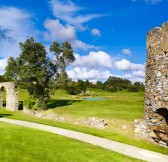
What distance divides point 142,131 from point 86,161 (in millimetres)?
7522

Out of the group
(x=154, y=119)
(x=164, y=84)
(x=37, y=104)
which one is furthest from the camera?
(x=37, y=104)

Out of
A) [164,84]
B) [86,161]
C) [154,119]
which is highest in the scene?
[164,84]

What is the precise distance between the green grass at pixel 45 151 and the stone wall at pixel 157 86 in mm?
4475

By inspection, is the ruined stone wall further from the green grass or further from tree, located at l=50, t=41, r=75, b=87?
tree, located at l=50, t=41, r=75, b=87

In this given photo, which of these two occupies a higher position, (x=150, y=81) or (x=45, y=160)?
(x=150, y=81)

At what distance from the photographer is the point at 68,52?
42.9 m

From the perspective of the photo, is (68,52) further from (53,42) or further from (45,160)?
(45,160)

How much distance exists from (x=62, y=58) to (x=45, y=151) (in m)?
31.0

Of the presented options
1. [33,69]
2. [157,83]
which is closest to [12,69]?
[33,69]

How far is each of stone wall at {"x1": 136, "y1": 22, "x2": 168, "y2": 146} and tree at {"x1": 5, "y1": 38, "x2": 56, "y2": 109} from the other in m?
23.8

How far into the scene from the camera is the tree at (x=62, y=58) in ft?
141

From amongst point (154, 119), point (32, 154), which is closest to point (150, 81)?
point (154, 119)

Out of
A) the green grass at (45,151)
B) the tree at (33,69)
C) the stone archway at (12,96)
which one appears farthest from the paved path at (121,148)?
the stone archway at (12,96)

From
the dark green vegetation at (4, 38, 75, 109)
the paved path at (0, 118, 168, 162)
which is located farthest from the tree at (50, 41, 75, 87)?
the paved path at (0, 118, 168, 162)
